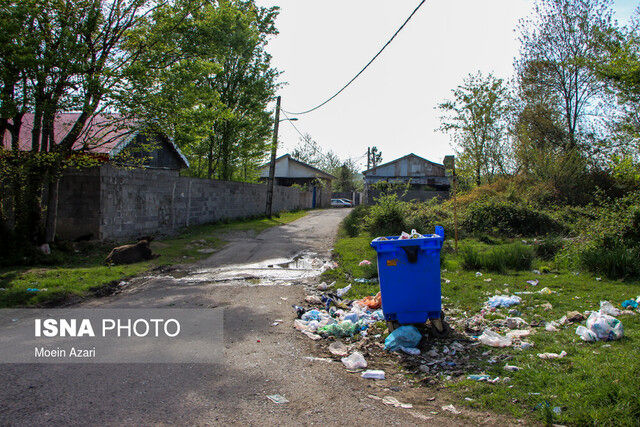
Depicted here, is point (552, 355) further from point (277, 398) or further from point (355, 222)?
point (355, 222)

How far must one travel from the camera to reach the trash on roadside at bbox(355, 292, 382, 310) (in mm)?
5922

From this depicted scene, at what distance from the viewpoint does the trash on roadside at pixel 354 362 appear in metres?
4.03

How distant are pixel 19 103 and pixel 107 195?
3.16 metres

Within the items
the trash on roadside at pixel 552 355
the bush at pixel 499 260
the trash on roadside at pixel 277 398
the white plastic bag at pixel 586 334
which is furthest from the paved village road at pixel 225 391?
the bush at pixel 499 260

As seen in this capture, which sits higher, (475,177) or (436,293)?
(475,177)

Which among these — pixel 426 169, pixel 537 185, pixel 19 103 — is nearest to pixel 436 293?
pixel 19 103

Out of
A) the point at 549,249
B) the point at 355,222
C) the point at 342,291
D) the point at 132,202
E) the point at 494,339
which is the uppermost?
the point at 132,202

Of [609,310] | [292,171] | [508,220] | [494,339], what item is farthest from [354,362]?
[292,171]

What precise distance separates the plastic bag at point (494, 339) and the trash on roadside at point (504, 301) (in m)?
1.40

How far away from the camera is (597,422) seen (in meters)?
2.76

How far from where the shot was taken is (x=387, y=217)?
13.8 m

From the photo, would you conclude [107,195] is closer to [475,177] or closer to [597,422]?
[597,422]

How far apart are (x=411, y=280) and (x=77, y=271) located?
22.8 ft

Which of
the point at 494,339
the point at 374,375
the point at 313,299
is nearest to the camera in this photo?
the point at 374,375
